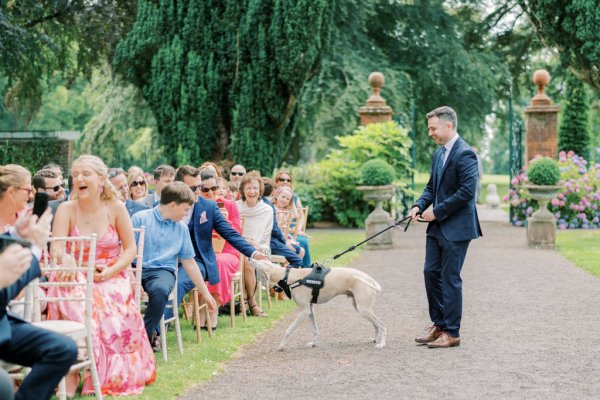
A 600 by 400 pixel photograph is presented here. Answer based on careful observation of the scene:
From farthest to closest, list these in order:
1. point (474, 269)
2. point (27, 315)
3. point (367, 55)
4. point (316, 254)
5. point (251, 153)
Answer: point (367, 55) → point (251, 153) → point (316, 254) → point (474, 269) → point (27, 315)

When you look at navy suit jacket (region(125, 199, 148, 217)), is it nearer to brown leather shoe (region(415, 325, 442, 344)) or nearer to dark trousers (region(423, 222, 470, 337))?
dark trousers (region(423, 222, 470, 337))

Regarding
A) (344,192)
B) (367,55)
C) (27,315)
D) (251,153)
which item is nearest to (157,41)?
(251,153)

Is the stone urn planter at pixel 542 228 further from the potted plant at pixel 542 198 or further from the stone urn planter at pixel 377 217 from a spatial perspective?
the stone urn planter at pixel 377 217

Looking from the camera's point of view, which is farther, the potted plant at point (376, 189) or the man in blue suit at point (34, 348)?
the potted plant at point (376, 189)

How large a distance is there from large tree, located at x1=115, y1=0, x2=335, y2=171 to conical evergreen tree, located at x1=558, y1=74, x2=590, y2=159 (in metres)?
12.5

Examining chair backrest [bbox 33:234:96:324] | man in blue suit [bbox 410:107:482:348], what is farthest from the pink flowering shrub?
chair backrest [bbox 33:234:96:324]

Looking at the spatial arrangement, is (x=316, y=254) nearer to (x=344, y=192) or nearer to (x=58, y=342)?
(x=344, y=192)

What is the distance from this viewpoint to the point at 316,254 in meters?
14.5

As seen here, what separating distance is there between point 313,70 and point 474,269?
7.42 meters

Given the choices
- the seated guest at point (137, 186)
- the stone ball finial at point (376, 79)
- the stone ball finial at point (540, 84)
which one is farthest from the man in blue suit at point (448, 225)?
the stone ball finial at point (540, 84)

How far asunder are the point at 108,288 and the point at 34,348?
158 centimetres

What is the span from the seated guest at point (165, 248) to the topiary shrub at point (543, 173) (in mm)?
9974

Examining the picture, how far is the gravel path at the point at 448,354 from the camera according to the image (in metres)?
5.81

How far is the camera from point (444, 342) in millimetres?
7184
